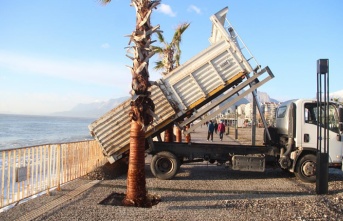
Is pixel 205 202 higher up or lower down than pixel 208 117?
lower down

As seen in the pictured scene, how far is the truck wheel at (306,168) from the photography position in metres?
10.8

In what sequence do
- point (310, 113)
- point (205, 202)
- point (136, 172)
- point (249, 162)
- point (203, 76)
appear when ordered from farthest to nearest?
point (249, 162) < point (310, 113) < point (203, 76) < point (205, 202) < point (136, 172)

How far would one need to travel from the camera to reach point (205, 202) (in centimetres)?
793

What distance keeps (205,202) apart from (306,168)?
450 cm

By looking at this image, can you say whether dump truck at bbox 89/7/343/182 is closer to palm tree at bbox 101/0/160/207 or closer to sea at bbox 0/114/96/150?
palm tree at bbox 101/0/160/207

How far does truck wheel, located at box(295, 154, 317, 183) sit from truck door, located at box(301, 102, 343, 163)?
1.22 feet

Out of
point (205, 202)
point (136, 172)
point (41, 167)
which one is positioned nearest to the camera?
point (136, 172)

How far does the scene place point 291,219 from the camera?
6.44 meters

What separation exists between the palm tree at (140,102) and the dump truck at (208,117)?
2967 millimetres

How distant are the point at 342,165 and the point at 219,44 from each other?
5.25 m

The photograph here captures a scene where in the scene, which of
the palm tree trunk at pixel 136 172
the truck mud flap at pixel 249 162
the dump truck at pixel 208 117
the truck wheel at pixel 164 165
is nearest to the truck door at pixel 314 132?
the dump truck at pixel 208 117

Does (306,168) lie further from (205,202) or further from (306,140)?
(205,202)

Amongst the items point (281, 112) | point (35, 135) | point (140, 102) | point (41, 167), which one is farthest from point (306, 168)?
point (35, 135)

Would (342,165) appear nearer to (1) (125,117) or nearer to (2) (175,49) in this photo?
(1) (125,117)
